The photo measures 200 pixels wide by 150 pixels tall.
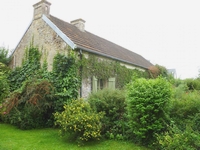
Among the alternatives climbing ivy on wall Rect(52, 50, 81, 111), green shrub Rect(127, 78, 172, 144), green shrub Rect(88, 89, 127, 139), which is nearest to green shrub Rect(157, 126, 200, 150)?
green shrub Rect(127, 78, 172, 144)

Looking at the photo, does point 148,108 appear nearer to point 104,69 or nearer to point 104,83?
point 104,69

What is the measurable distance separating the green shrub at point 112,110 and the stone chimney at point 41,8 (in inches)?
274

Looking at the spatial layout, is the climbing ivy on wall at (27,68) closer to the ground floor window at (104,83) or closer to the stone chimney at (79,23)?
the ground floor window at (104,83)

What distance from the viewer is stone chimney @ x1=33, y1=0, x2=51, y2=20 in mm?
10766

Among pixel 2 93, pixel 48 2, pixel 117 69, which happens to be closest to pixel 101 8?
pixel 48 2

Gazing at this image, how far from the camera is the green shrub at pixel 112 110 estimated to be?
6.60 m

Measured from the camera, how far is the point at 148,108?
17.6 feet

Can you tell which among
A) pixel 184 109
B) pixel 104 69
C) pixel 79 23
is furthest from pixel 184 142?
pixel 79 23

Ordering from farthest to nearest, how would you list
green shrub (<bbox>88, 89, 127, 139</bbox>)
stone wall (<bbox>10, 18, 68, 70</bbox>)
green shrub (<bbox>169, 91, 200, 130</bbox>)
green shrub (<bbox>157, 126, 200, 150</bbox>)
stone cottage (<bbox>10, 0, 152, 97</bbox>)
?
1. stone wall (<bbox>10, 18, 68, 70</bbox>)
2. stone cottage (<bbox>10, 0, 152, 97</bbox>)
3. green shrub (<bbox>88, 89, 127, 139</bbox>)
4. green shrub (<bbox>169, 91, 200, 130</bbox>)
5. green shrub (<bbox>157, 126, 200, 150</bbox>)

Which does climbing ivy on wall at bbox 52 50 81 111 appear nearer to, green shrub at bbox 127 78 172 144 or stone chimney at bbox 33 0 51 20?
stone chimney at bbox 33 0 51 20

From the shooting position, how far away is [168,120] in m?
5.65

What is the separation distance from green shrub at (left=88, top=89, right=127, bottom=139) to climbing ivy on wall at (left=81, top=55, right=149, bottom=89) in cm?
264

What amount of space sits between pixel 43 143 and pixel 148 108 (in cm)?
396

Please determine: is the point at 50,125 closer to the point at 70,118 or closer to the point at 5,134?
the point at 5,134
